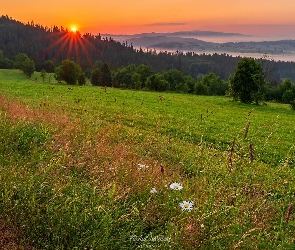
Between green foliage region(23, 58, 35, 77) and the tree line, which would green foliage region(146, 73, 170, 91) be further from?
green foliage region(23, 58, 35, 77)

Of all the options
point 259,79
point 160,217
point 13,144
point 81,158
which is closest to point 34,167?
point 81,158

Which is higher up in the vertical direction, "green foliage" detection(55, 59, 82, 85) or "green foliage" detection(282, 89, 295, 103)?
"green foliage" detection(55, 59, 82, 85)

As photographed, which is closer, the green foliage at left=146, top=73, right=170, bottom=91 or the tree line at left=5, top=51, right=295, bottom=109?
the tree line at left=5, top=51, right=295, bottom=109

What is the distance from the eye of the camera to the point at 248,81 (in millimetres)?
52219

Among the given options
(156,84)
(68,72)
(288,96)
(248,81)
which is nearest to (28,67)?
(68,72)

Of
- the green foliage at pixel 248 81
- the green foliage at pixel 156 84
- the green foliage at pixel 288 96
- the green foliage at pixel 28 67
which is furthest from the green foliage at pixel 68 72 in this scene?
the green foliage at pixel 288 96

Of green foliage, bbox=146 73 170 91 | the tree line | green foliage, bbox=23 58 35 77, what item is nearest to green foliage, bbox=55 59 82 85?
the tree line

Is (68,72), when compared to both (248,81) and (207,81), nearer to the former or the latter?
(207,81)

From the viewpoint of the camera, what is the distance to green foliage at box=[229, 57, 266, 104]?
170 ft

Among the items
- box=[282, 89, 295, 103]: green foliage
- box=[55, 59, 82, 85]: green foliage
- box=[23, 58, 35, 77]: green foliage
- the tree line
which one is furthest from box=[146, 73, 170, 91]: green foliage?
box=[23, 58, 35, 77]: green foliage

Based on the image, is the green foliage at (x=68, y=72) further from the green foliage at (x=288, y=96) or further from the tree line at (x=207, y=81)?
the green foliage at (x=288, y=96)

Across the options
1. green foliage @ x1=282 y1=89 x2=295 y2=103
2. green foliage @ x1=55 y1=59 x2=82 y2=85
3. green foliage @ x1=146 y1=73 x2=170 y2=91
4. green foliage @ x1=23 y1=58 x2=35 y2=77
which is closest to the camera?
green foliage @ x1=282 y1=89 x2=295 y2=103

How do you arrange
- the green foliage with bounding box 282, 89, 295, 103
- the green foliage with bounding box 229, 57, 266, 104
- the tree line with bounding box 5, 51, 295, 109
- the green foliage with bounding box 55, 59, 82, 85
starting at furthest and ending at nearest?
the green foliage with bounding box 55, 59, 82, 85 < the green foliage with bounding box 282, 89, 295, 103 < the tree line with bounding box 5, 51, 295, 109 < the green foliage with bounding box 229, 57, 266, 104

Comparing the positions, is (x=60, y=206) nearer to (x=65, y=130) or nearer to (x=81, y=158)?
(x=81, y=158)
